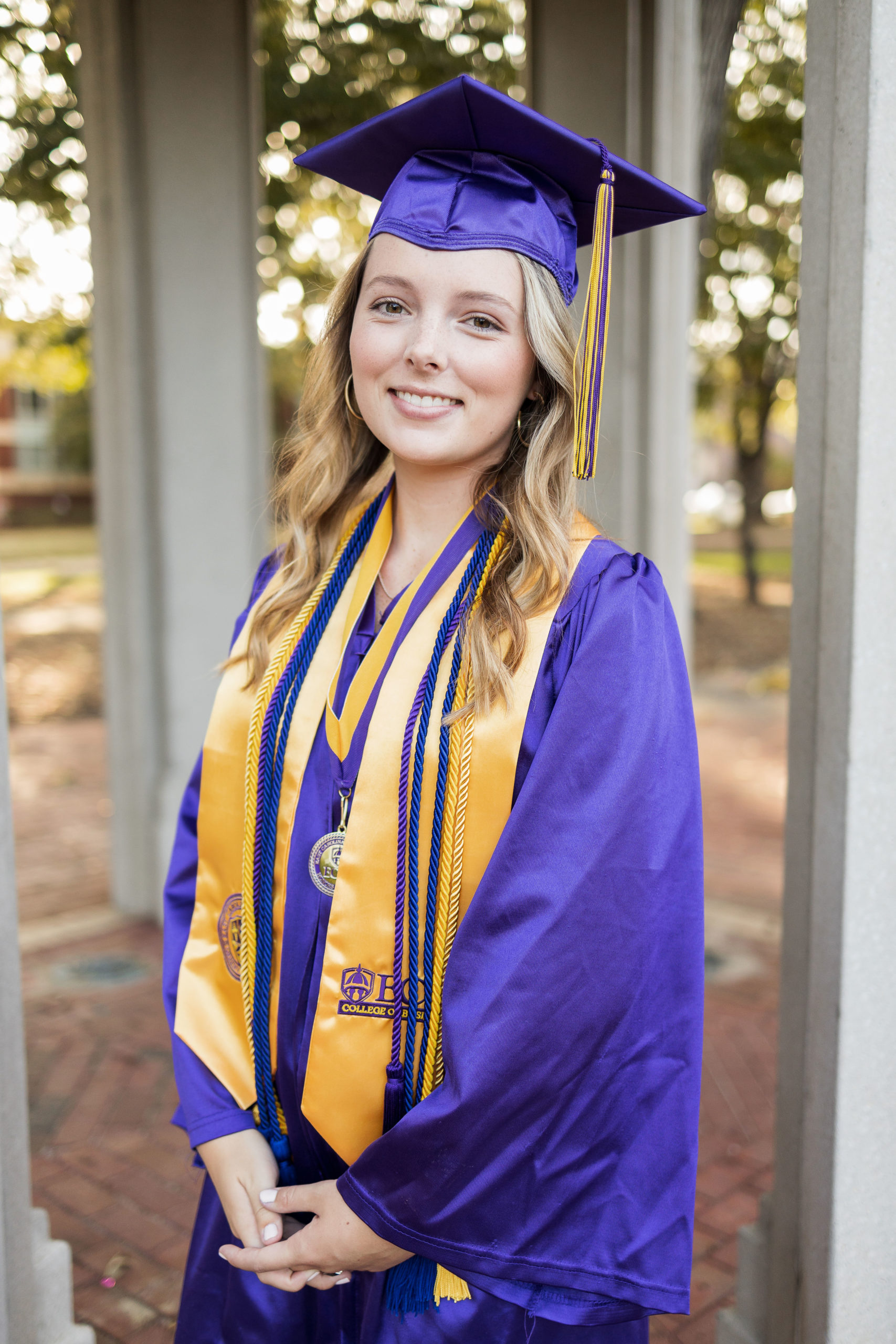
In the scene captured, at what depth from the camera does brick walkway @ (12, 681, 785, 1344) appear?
2762mm

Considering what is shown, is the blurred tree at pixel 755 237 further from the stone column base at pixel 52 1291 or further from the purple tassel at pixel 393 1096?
the stone column base at pixel 52 1291

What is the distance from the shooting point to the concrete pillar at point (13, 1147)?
64.1 inches

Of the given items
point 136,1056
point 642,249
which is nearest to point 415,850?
point 136,1056

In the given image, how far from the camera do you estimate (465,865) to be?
55.7 inches

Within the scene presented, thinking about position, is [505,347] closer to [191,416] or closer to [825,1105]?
[825,1105]

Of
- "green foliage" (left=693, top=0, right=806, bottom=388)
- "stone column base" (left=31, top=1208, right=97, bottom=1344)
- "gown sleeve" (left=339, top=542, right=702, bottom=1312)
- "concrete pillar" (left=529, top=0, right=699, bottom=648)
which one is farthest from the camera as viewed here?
"green foliage" (left=693, top=0, right=806, bottom=388)

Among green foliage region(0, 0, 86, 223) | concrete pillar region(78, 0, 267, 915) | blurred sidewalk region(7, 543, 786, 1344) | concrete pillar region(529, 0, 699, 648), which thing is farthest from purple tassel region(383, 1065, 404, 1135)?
green foliage region(0, 0, 86, 223)

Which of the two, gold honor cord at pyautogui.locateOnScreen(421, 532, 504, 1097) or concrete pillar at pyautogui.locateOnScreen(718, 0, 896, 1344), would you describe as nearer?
gold honor cord at pyautogui.locateOnScreen(421, 532, 504, 1097)

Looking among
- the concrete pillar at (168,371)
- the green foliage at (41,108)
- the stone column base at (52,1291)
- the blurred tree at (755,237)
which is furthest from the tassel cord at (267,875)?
the green foliage at (41,108)

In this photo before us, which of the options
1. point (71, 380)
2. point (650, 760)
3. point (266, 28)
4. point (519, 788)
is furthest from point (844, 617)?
point (71, 380)

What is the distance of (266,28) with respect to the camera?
217 inches

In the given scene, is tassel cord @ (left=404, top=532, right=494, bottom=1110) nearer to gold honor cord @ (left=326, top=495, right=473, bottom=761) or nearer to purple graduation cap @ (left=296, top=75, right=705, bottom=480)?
gold honor cord @ (left=326, top=495, right=473, bottom=761)

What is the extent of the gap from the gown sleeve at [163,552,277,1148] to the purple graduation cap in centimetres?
63

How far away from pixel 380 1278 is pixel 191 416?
377cm
